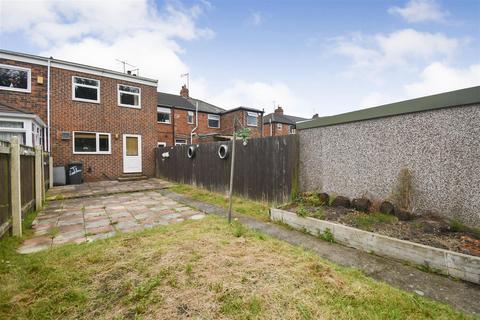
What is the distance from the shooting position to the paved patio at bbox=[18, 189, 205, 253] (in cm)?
360

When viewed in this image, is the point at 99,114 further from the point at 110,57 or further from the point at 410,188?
the point at 410,188

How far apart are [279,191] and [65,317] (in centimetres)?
424

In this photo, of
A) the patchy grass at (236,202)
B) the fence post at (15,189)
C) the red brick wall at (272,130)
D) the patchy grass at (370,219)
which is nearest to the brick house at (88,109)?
the patchy grass at (236,202)

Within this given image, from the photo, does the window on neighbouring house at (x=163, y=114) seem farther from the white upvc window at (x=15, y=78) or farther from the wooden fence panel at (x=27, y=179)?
the wooden fence panel at (x=27, y=179)

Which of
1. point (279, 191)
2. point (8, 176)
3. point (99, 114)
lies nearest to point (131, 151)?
point (99, 114)

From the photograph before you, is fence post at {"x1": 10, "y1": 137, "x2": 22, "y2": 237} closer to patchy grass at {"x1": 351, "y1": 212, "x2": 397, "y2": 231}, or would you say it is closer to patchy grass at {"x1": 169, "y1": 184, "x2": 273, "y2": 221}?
patchy grass at {"x1": 169, "y1": 184, "x2": 273, "y2": 221}

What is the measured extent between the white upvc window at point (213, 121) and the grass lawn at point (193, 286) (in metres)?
18.1

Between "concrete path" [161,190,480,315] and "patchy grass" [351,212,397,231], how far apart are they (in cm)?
46

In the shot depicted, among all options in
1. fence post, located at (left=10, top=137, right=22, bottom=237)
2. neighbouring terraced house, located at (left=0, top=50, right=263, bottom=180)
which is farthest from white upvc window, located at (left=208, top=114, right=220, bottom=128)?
fence post, located at (left=10, top=137, right=22, bottom=237)

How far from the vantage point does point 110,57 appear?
15391 mm

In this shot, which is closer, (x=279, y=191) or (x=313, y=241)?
(x=313, y=241)

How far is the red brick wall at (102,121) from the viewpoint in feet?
33.8

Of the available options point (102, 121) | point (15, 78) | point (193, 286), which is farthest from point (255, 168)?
point (15, 78)

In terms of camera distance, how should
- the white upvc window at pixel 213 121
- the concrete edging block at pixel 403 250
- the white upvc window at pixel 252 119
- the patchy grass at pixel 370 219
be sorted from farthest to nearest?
1. the white upvc window at pixel 213 121
2. the white upvc window at pixel 252 119
3. the patchy grass at pixel 370 219
4. the concrete edging block at pixel 403 250
